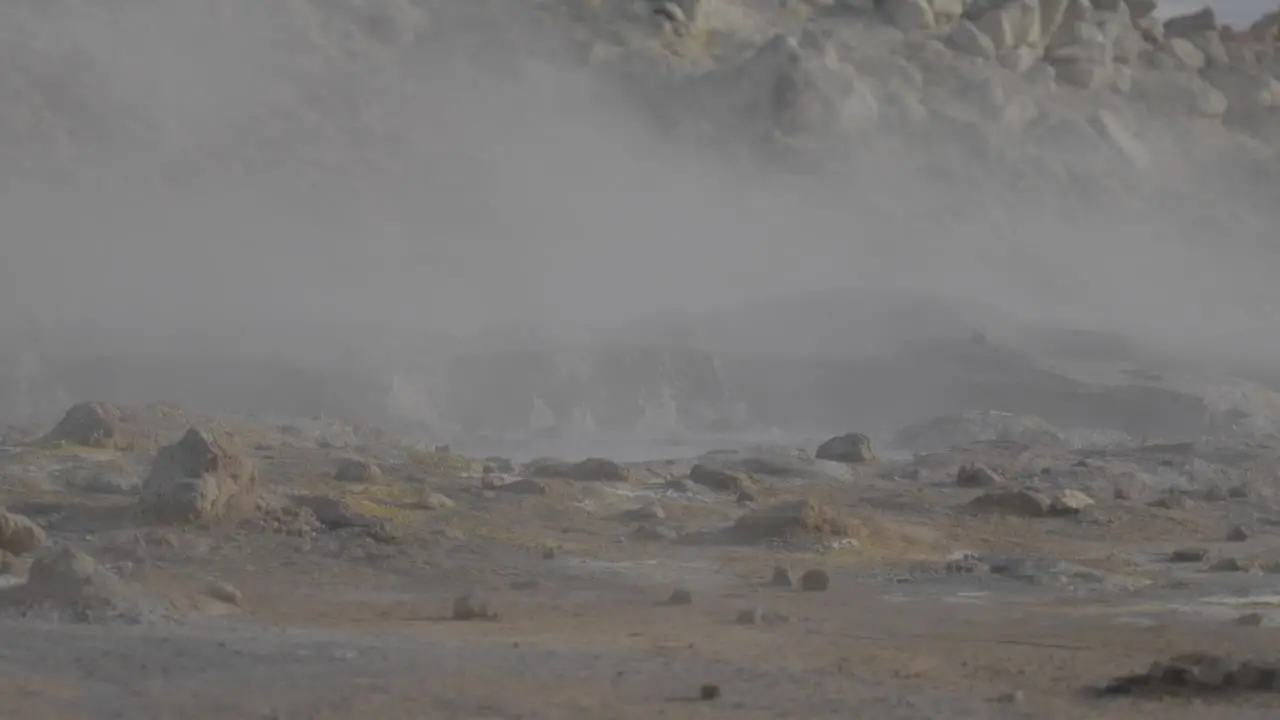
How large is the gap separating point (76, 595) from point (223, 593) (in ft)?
2.82

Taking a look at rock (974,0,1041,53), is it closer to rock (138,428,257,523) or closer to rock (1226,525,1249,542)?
rock (1226,525,1249,542)

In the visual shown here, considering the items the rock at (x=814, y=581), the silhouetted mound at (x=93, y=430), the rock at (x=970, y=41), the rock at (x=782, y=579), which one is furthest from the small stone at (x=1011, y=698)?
the rock at (x=970, y=41)

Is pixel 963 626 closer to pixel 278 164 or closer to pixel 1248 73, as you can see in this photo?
pixel 278 164

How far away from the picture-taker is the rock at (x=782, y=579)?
27.6 feet

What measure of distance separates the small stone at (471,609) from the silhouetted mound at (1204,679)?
2.77m

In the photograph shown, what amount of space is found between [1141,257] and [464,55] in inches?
585

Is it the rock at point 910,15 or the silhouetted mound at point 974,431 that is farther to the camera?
the rock at point 910,15

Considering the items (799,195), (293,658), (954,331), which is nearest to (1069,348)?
(954,331)

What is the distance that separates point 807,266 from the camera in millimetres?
29781

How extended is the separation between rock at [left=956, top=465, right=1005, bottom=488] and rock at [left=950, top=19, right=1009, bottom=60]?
23364 mm

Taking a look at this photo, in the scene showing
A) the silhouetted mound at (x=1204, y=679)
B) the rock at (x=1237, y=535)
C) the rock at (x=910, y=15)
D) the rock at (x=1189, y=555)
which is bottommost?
the silhouetted mound at (x=1204, y=679)

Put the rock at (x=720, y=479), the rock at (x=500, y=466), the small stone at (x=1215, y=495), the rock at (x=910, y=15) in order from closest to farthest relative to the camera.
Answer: the rock at (x=720, y=479), the rock at (x=500, y=466), the small stone at (x=1215, y=495), the rock at (x=910, y=15)

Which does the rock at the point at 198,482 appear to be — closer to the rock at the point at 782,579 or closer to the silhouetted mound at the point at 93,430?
the rock at the point at 782,579

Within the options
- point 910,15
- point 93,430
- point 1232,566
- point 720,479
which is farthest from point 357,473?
point 910,15
